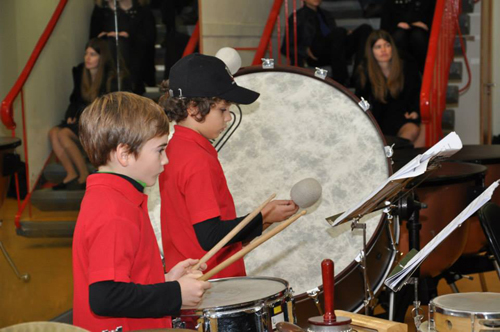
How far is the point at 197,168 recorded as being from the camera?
192 centimetres

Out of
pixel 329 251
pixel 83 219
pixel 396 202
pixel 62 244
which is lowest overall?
pixel 62 244

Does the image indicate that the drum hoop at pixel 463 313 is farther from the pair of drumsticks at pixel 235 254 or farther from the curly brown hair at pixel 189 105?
the curly brown hair at pixel 189 105

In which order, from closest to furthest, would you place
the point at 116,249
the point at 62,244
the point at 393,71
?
the point at 116,249, the point at 62,244, the point at 393,71

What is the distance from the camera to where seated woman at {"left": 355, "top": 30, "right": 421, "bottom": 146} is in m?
5.69

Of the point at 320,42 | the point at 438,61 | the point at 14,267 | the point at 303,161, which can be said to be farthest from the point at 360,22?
the point at 303,161

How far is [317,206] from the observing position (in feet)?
7.91

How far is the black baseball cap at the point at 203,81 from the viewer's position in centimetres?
199

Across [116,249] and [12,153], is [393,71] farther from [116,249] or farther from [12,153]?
[116,249]

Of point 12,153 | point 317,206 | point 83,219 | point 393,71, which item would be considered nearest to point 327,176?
point 317,206

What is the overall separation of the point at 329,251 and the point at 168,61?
3.84 metres

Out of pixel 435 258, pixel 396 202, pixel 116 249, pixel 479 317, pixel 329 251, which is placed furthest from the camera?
pixel 435 258

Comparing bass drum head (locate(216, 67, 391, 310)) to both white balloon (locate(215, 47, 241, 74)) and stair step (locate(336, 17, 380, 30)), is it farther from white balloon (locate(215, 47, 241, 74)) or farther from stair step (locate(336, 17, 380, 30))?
stair step (locate(336, 17, 380, 30))

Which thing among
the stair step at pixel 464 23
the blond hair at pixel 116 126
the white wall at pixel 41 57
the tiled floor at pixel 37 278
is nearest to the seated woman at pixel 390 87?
the stair step at pixel 464 23

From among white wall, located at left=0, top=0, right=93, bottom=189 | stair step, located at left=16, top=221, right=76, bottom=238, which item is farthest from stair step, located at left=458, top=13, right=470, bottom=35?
stair step, located at left=16, top=221, right=76, bottom=238
